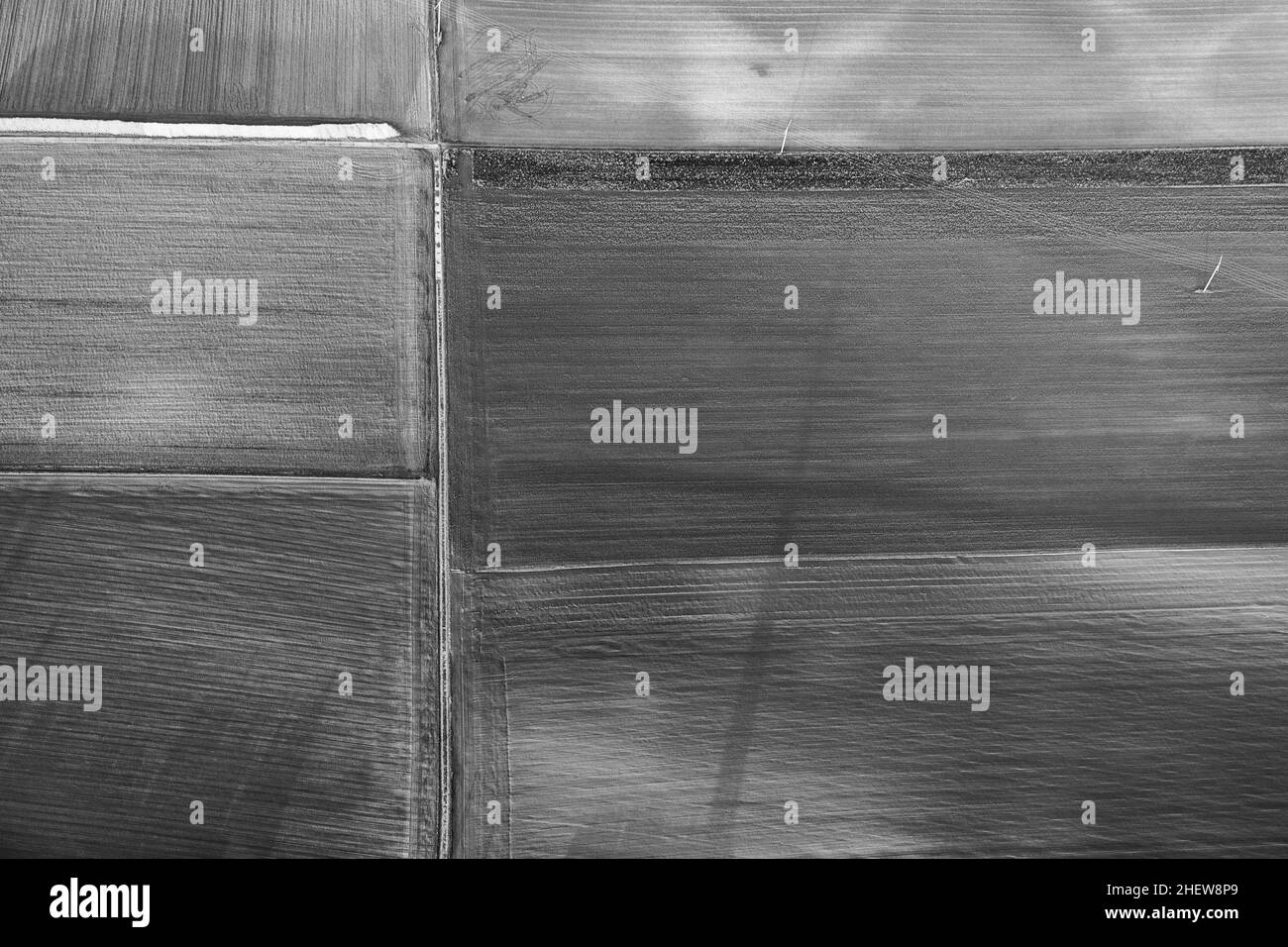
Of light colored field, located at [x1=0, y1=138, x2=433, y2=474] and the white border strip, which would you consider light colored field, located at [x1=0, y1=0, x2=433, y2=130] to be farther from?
light colored field, located at [x1=0, y1=138, x2=433, y2=474]

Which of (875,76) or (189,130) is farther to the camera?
(875,76)

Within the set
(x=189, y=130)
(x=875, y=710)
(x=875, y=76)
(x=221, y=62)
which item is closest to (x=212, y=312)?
(x=189, y=130)

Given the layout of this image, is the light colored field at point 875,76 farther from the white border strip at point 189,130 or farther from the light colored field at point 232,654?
the light colored field at point 232,654

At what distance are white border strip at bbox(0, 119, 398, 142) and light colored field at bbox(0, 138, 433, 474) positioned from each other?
11 cm

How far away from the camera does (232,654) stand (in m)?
7.16

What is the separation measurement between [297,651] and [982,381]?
7550 millimetres

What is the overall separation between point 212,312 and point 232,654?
3.47 m

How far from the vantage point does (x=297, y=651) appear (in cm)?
719

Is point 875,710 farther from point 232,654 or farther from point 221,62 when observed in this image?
point 221,62

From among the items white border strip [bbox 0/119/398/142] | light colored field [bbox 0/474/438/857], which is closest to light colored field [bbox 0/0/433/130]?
white border strip [bbox 0/119/398/142]

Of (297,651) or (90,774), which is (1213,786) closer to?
(297,651)

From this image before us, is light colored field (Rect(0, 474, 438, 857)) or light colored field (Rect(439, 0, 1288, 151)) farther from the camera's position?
light colored field (Rect(439, 0, 1288, 151))

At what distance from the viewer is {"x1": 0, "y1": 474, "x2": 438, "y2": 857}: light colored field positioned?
709 centimetres
